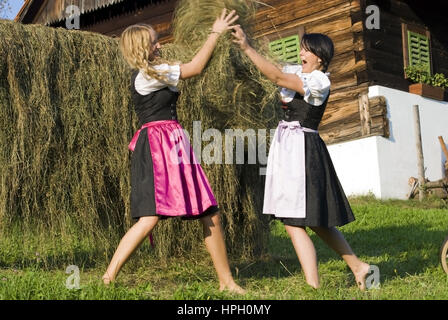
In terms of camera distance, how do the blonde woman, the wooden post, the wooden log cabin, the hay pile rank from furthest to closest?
the wooden log cabin
the wooden post
the hay pile
the blonde woman

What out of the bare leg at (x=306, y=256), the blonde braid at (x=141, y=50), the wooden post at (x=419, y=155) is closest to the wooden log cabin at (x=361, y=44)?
the wooden post at (x=419, y=155)

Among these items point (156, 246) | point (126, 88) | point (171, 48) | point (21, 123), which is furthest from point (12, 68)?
point (156, 246)

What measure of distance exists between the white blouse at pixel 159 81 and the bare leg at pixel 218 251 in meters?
0.81

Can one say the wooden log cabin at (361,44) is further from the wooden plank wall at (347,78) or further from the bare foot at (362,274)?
the bare foot at (362,274)

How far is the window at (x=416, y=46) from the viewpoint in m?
12.4

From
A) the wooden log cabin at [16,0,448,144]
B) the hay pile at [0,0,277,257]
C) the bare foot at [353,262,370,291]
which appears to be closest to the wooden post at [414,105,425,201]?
the wooden log cabin at [16,0,448,144]

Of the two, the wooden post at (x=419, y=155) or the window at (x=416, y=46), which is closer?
the wooden post at (x=419, y=155)

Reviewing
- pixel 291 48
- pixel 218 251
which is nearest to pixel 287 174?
pixel 218 251

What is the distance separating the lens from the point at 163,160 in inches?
157

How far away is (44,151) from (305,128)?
5.78 feet

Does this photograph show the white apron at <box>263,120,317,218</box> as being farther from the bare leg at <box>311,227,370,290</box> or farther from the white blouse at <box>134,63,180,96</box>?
the white blouse at <box>134,63,180,96</box>

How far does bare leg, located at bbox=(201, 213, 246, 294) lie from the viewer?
3.92m

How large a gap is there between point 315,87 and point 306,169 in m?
0.49

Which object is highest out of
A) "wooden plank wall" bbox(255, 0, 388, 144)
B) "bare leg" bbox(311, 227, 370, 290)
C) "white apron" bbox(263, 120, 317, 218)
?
"wooden plank wall" bbox(255, 0, 388, 144)
